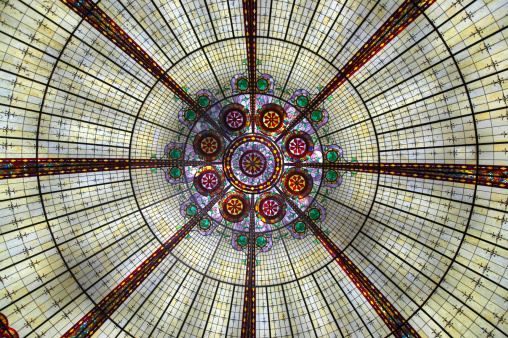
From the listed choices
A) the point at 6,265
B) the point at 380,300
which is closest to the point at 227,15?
the point at 6,265

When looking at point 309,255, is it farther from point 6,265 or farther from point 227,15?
point 6,265

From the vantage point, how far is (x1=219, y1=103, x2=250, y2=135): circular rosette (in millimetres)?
23766

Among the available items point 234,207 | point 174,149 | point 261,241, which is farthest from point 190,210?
point 261,241

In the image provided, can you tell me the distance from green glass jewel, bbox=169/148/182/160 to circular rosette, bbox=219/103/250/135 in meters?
4.59

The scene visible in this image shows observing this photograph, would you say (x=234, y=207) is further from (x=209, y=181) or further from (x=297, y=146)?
(x=297, y=146)

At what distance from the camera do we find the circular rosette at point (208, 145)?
79.4 feet

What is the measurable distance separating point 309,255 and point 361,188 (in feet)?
23.7

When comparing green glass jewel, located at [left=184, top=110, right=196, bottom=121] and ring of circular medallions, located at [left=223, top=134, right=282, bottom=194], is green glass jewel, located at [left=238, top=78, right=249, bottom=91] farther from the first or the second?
green glass jewel, located at [left=184, top=110, right=196, bottom=121]

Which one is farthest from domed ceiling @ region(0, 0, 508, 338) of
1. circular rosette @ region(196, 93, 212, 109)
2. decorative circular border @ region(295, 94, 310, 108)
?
decorative circular border @ region(295, 94, 310, 108)

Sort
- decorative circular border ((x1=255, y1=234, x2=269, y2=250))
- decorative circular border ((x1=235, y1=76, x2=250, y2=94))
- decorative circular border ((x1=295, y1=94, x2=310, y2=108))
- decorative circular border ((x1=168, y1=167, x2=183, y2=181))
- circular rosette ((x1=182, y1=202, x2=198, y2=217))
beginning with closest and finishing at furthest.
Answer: decorative circular border ((x1=235, y1=76, x2=250, y2=94)) < decorative circular border ((x1=295, y1=94, x2=310, y2=108)) < decorative circular border ((x1=168, y1=167, x2=183, y2=181)) < circular rosette ((x1=182, y1=202, x2=198, y2=217)) < decorative circular border ((x1=255, y1=234, x2=269, y2=250))

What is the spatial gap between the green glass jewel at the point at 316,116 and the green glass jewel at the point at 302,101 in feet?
3.54

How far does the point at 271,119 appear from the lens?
2414 cm

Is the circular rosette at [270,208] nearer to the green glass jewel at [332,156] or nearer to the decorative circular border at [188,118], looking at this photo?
the green glass jewel at [332,156]

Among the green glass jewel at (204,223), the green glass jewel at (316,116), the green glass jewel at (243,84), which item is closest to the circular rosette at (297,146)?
the green glass jewel at (316,116)
